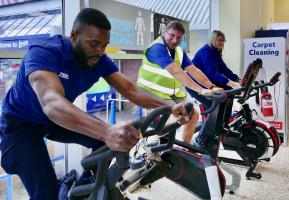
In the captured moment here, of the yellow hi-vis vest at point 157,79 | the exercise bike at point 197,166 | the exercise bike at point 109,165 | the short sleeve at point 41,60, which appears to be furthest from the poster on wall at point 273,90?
the short sleeve at point 41,60

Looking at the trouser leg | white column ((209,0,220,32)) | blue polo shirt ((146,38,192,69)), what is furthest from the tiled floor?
white column ((209,0,220,32))

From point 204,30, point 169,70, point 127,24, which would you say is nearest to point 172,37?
point 169,70

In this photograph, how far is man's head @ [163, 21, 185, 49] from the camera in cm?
276

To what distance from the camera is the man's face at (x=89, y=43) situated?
1.39 metres

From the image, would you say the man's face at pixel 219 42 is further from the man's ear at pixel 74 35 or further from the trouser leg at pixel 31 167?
the trouser leg at pixel 31 167

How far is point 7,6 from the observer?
2537 millimetres

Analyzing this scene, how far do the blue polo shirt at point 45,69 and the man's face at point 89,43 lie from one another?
0.14ft

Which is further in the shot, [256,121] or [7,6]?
[256,121]

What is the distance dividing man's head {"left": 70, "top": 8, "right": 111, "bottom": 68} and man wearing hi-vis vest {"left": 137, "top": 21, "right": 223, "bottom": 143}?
49.4 inches

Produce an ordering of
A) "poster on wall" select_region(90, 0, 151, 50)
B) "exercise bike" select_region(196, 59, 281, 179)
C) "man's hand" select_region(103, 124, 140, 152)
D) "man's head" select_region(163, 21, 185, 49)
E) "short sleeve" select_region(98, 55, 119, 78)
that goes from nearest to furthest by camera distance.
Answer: "man's hand" select_region(103, 124, 140, 152) → "short sleeve" select_region(98, 55, 119, 78) → "man's head" select_region(163, 21, 185, 49) → "poster on wall" select_region(90, 0, 151, 50) → "exercise bike" select_region(196, 59, 281, 179)

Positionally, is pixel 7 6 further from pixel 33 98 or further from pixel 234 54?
pixel 234 54

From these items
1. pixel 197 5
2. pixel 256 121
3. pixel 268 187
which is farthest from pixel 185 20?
pixel 268 187

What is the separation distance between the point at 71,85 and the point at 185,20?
3.83 meters

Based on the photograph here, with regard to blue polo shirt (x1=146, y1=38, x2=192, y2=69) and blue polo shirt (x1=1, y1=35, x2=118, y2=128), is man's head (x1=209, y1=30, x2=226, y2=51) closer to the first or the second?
blue polo shirt (x1=146, y1=38, x2=192, y2=69)
